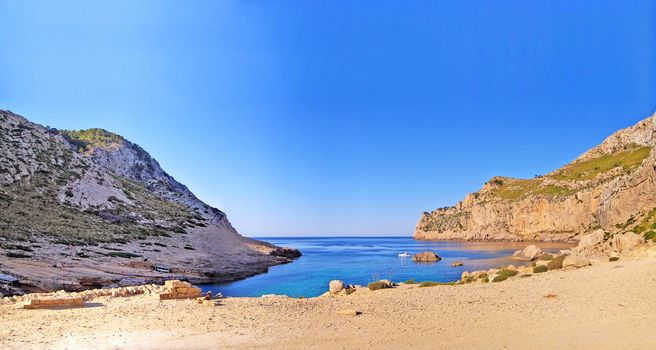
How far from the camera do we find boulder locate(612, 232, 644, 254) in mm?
27508

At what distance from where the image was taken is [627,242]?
92.9 feet

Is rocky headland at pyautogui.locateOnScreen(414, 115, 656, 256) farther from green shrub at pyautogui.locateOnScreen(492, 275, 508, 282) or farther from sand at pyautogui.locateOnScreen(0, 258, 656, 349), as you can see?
sand at pyautogui.locateOnScreen(0, 258, 656, 349)

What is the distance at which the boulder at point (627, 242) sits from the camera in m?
27.5

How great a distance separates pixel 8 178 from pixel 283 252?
46.1 meters

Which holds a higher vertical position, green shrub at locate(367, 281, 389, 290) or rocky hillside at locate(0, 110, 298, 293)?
rocky hillside at locate(0, 110, 298, 293)

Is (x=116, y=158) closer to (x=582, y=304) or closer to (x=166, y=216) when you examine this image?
(x=166, y=216)

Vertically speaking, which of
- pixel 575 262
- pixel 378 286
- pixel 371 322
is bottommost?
pixel 378 286

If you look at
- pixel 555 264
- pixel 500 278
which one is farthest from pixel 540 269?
pixel 500 278

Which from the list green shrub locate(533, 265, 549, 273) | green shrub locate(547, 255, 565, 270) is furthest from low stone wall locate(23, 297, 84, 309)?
green shrub locate(547, 255, 565, 270)

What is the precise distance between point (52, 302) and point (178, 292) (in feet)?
15.8

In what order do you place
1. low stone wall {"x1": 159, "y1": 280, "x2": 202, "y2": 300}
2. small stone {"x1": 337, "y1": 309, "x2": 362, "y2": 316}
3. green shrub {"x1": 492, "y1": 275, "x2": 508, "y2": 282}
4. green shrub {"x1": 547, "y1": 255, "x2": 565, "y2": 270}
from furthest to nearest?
1. green shrub {"x1": 547, "y1": 255, "x2": 565, "y2": 270}
2. green shrub {"x1": 492, "y1": 275, "x2": 508, "y2": 282}
3. low stone wall {"x1": 159, "y1": 280, "x2": 202, "y2": 300}
4. small stone {"x1": 337, "y1": 309, "x2": 362, "y2": 316}

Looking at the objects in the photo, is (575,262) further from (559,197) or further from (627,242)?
(559,197)

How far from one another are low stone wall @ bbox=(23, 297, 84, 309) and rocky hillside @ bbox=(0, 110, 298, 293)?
11.0m

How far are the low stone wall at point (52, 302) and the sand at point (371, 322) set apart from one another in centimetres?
57
